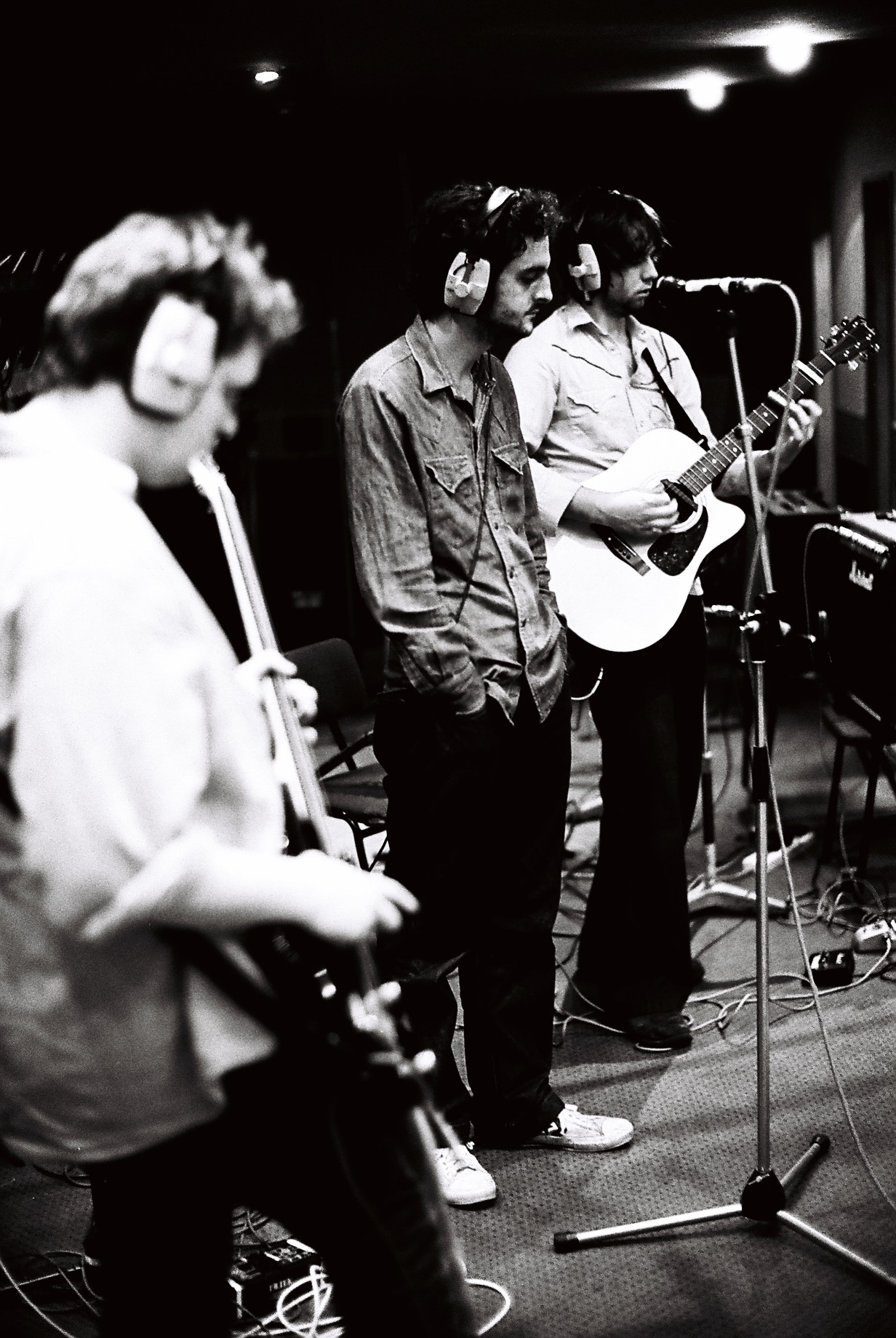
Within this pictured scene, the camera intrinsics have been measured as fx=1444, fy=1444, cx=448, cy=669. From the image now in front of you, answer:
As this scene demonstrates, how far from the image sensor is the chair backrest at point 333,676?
12.4 ft

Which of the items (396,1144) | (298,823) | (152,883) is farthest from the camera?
(298,823)

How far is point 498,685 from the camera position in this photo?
102 inches

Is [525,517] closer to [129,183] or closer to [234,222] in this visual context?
[234,222]

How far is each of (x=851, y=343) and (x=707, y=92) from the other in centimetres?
484

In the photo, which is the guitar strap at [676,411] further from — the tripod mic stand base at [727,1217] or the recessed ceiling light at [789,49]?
the recessed ceiling light at [789,49]

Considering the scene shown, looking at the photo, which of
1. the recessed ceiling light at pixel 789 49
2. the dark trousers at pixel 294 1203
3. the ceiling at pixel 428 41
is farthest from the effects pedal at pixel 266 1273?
the recessed ceiling light at pixel 789 49

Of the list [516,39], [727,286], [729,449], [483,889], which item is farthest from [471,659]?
[516,39]

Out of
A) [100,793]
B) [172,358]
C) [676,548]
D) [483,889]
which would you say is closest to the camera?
[100,793]

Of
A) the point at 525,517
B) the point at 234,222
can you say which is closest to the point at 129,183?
the point at 525,517

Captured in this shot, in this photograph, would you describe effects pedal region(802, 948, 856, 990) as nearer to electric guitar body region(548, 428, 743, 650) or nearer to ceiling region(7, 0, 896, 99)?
electric guitar body region(548, 428, 743, 650)

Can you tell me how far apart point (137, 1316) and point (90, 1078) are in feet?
0.88

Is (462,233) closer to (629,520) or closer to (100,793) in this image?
(629,520)

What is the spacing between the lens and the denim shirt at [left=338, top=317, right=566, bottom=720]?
250 centimetres

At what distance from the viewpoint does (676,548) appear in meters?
3.24
